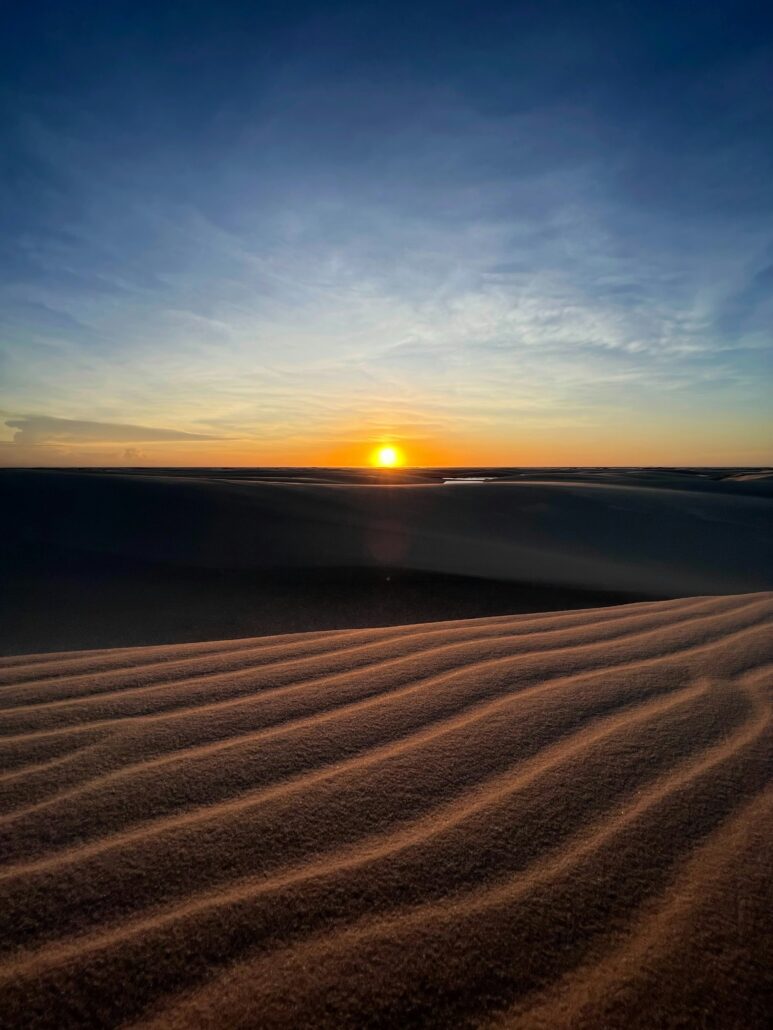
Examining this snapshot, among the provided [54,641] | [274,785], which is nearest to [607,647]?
[274,785]

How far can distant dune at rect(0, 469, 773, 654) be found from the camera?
12.7ft

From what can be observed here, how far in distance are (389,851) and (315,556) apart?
4.23 meters

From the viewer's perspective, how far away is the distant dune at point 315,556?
386cm

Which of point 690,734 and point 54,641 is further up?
point 690,734

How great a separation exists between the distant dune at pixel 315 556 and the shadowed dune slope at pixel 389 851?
1.92 metres

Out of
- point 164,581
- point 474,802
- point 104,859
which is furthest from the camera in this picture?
point 164,581

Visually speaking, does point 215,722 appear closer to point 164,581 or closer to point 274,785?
point 274,785

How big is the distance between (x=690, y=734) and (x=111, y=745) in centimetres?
164

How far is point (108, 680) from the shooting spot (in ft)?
6.64

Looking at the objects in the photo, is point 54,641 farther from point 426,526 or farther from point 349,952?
point 426,526

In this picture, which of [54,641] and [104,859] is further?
[54,641]

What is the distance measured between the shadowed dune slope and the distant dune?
6.31 feet

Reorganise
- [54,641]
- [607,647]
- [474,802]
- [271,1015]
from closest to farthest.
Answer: [271,1015] < [474,802] < [607,647] < [54,641]

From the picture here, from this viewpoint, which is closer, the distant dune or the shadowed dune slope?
the shadowed dune slope
